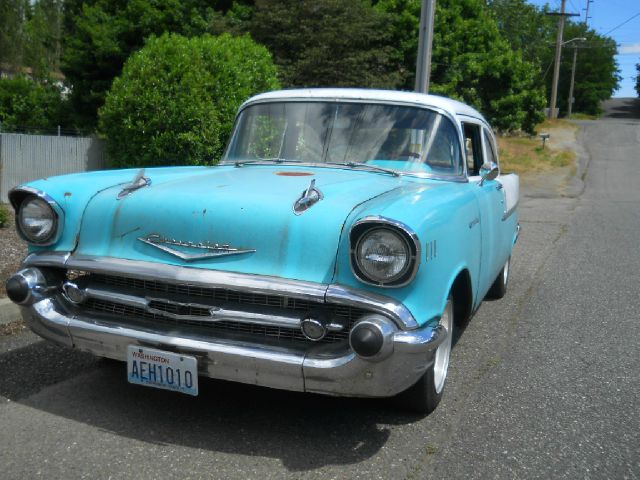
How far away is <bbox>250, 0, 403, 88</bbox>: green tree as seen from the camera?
1456 centimetres

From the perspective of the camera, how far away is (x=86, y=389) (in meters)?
3.54

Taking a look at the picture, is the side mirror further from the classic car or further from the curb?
the curb

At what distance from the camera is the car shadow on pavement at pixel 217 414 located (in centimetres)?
294

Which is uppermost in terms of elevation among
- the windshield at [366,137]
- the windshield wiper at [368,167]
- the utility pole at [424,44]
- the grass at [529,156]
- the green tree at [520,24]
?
the green tree at [520,24]

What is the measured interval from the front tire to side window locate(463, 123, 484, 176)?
4.53ft

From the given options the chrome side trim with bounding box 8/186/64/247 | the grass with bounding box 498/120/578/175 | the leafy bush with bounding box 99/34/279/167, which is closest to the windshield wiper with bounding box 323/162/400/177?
the chrome side trim with bounding box 8/186/64/247

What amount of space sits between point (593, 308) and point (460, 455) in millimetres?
3151

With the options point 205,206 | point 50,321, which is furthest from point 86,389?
point 205,206

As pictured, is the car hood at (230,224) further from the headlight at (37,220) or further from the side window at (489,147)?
the side window at (489,147)

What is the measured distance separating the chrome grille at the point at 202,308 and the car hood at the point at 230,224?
13cm

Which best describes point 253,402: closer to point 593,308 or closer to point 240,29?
point 593,308

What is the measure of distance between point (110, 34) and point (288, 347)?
55.0 feet

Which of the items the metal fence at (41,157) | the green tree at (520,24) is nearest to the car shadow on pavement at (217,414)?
the metal fence at (41,157)

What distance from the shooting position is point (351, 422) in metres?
3.22
